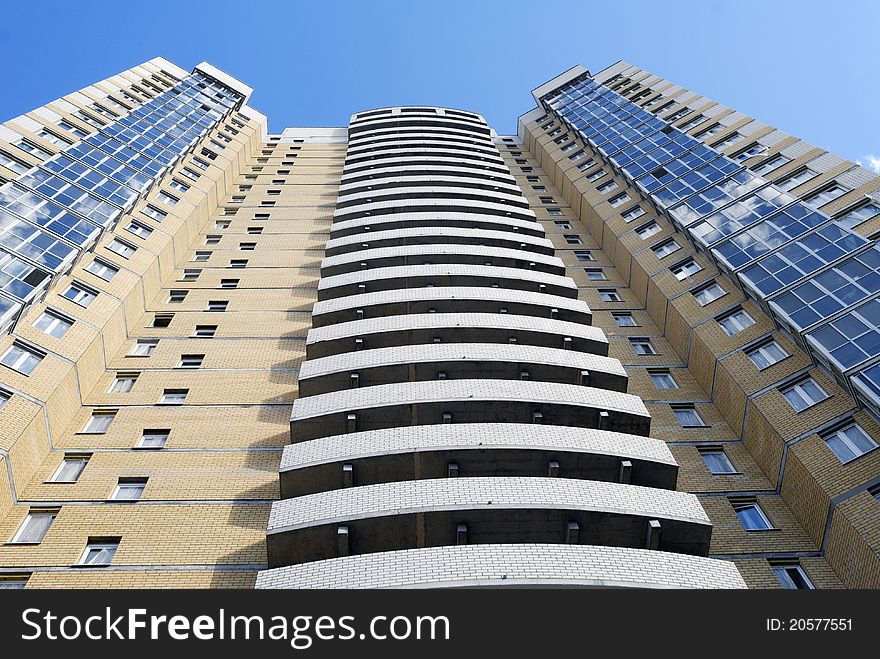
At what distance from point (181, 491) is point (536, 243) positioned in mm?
19804

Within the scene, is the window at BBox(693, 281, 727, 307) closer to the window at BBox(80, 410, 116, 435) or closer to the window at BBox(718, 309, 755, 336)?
the window at BBox(718, 309, 755, 336)

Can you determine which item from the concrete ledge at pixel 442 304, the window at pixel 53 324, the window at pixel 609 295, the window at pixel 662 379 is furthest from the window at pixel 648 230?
the window at pixel 53 324

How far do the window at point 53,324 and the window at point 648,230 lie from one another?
79.4 feet

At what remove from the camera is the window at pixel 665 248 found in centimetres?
2827

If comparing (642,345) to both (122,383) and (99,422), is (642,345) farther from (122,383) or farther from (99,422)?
(99,422)

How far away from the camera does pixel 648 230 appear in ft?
100

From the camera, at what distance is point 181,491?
17469 millimetres

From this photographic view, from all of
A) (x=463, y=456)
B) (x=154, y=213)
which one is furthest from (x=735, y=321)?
(x=154, y=213)

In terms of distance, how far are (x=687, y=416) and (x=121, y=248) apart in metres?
23.0

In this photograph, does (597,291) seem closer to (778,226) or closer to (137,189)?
(778,226)

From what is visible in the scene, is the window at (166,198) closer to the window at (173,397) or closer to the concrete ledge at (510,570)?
the window at (173,397)

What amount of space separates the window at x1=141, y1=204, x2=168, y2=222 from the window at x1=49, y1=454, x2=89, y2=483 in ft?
48.5

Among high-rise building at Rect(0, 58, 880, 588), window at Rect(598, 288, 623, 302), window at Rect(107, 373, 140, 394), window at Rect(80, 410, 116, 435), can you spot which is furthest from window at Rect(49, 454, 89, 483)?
window at Rect(598, 288, 623, 302)

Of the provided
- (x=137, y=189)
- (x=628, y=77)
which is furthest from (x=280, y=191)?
(x=628, y=77)
